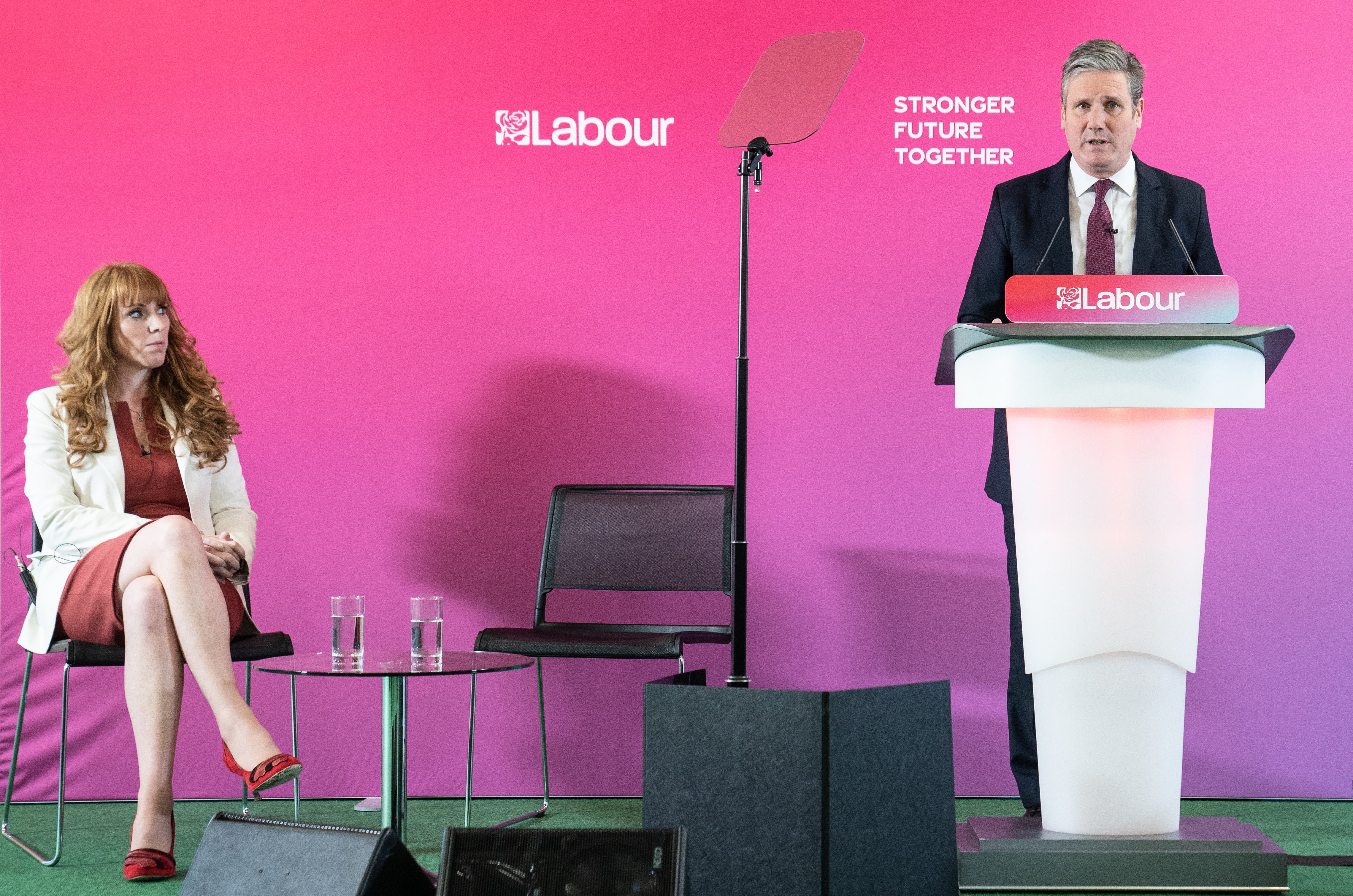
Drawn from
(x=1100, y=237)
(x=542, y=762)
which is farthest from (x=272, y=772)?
(x=1100, y=237)

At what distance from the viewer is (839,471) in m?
3.16

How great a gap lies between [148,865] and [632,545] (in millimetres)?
1365

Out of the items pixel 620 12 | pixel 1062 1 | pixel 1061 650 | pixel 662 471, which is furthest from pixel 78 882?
pixel 1062 1

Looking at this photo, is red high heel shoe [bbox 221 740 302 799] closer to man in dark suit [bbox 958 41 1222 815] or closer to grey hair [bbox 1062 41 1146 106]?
man in dark suit [bbox 958 41 1222 815]

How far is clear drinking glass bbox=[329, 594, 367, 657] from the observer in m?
2.36

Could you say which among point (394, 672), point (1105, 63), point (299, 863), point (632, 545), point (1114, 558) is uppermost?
point (1105, 63)

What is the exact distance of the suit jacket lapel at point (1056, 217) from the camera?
2.29 metres

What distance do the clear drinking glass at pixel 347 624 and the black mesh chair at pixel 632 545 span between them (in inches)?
24.6

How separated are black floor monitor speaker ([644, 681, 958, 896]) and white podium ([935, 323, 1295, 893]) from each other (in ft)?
0.96

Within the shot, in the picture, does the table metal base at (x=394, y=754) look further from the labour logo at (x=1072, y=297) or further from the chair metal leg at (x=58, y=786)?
the labour logo at (x=1072, y=297)

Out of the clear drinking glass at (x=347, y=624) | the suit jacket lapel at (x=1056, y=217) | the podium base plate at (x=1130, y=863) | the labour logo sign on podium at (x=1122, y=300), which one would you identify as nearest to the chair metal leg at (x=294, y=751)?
the clear drinking glass at (x=347, y=624)

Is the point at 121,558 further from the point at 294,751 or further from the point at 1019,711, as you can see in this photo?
the point at 1019,711

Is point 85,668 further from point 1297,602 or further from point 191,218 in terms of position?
point 1297,602

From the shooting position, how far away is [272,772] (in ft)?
6.65
